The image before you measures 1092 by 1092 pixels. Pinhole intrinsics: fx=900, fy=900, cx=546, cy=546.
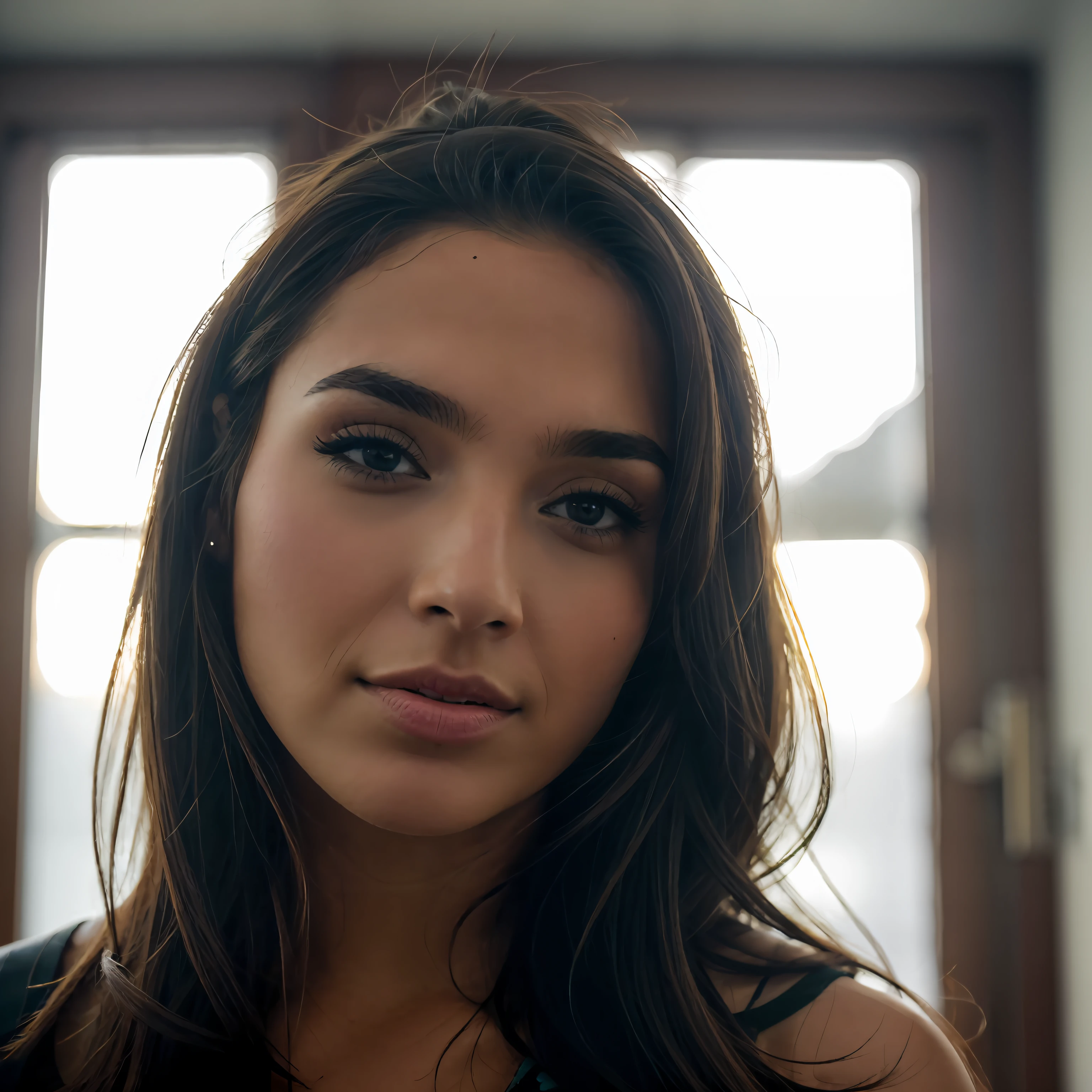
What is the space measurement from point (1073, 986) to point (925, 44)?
1.57 meters

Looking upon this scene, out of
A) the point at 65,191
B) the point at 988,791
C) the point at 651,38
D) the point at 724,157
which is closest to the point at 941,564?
the point at 988,791

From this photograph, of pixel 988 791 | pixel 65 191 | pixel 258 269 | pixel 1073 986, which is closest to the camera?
pixel 258 269

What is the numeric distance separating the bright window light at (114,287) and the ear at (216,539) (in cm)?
102

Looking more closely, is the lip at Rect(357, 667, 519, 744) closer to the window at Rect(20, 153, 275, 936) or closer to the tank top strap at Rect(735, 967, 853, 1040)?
the tank top strap at Rect(735, 967, 853, 1040)

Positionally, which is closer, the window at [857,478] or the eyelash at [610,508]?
the eyelash at [610,508]

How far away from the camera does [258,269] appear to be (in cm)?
65

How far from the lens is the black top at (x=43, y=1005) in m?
0.60

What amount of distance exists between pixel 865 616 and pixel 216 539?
1.18 meters

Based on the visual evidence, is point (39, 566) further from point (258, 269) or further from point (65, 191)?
point (258, 269)

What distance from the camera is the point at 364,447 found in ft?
1.86

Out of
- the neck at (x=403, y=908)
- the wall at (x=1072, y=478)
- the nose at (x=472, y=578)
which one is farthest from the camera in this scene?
the wall at (x=1072, y=478)

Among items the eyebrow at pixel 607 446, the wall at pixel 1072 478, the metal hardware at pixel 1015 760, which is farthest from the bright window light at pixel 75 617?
the wall at pixel 1072 478

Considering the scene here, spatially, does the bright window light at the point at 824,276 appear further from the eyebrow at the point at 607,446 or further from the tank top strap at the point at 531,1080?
the tank top strap at the point at 531,1080

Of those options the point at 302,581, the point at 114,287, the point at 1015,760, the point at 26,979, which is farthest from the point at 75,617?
the point at 1015,760
